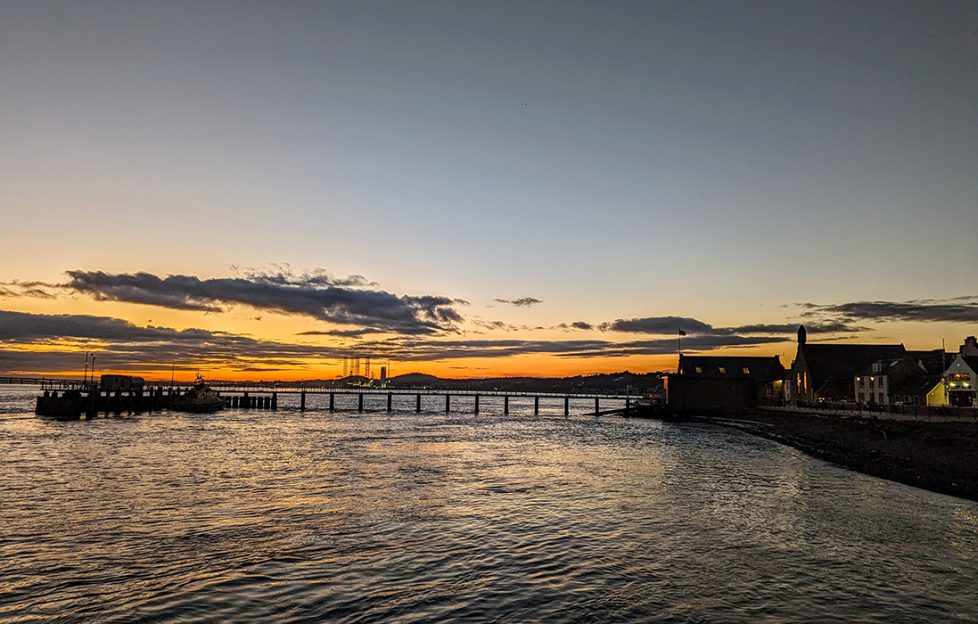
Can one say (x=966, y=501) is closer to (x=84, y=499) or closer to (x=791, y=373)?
(x=84, y=499)

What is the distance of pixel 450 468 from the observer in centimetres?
3703

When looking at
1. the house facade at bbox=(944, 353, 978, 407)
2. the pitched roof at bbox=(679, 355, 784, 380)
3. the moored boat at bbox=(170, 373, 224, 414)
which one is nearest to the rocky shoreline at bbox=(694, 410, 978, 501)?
the house facade at bbox=(944, 353, 978, 407)

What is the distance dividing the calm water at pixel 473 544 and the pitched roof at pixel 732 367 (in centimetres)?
6883

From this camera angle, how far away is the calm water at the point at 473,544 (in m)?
13.2

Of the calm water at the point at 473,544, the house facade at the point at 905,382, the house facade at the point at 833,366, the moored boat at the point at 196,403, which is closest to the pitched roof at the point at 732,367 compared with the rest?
the house facade at the point at 833,366

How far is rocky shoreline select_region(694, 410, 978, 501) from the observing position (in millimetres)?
30516

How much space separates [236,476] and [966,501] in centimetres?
3506

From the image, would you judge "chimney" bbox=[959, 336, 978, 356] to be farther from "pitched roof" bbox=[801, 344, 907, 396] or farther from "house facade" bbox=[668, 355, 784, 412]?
"house facade" bbox=[668, 355, 784, 412]

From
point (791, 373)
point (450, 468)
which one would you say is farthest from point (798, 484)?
point (791, 373)

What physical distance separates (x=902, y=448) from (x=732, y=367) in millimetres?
66307

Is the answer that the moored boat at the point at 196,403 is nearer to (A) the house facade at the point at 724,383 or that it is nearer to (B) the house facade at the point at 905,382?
(A) the house facade at the point at 724,383

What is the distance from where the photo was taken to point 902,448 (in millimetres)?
38750

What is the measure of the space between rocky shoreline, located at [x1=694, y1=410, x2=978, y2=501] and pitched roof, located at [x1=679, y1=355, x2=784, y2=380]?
138 ft

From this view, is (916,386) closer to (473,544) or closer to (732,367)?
(732,367)
